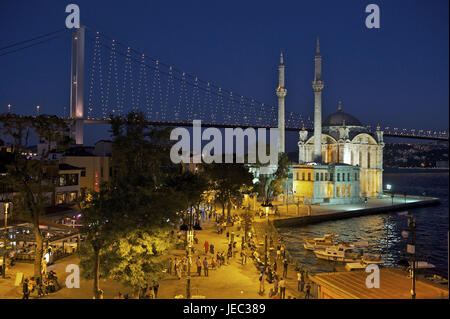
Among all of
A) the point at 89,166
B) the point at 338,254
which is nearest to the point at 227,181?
the point at 338,254

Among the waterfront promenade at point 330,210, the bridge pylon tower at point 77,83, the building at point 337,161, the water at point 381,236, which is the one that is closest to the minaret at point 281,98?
the building at point 337,161

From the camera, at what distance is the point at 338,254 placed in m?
27.4

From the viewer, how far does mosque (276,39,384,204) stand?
182 feet

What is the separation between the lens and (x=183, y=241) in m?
24.0

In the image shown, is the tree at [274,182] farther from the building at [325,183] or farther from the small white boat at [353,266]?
the small white boat at [353,266]

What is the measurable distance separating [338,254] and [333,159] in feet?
129

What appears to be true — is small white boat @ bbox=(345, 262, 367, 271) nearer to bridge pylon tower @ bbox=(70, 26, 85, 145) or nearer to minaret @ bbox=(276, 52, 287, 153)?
minaret @ bbox=(276, 52, 287, 153)

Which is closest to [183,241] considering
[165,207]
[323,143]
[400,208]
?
[165,207]

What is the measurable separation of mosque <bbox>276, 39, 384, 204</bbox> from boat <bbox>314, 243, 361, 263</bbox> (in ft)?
80.9

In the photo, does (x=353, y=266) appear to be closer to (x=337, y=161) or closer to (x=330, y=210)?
(x=330, y=210)

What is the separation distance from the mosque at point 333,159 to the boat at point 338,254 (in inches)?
971
